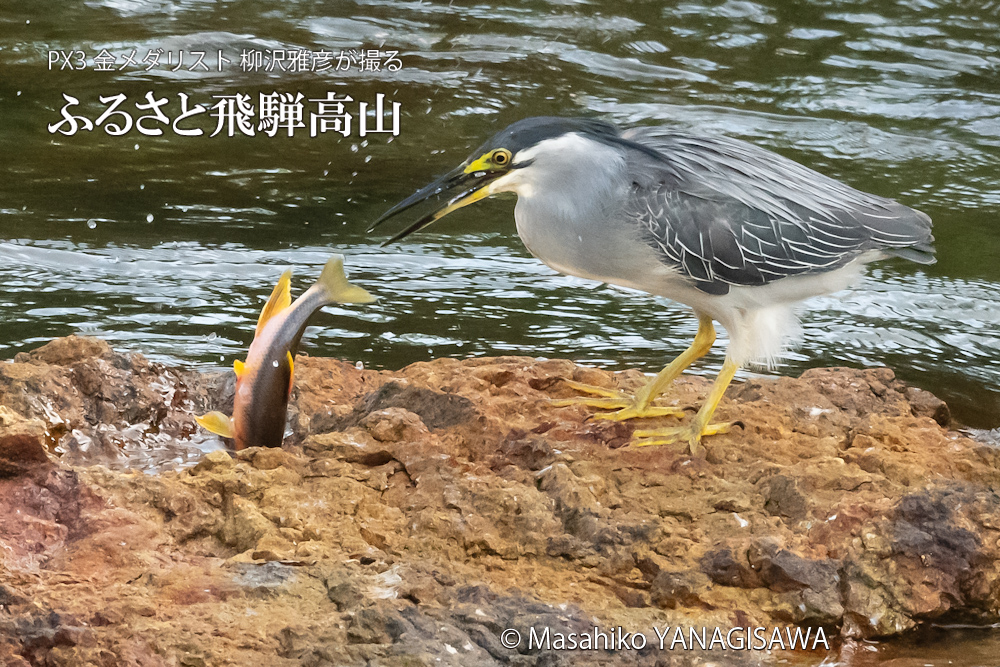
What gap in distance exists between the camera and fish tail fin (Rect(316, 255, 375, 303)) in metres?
4.10

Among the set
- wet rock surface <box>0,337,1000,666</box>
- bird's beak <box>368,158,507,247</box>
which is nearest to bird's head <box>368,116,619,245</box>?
bird's beak <box>368,158,507,247</box>

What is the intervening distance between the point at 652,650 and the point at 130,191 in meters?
5.94

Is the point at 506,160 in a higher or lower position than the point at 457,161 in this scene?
higher

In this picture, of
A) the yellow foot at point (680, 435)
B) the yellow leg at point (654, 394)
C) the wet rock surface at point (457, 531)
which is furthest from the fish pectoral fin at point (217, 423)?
the yellow foot at point (680, 435)

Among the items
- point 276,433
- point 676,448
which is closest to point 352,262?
point 276,433

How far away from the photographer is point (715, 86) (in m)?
9.97

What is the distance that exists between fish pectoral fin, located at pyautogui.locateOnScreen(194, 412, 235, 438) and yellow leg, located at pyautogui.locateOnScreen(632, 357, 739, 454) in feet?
4.84

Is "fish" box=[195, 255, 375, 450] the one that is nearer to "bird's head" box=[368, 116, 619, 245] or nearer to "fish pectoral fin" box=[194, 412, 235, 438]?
"fish pectoral fin" box=[194, 412, 235, 438]

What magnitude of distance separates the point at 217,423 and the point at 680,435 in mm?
1675

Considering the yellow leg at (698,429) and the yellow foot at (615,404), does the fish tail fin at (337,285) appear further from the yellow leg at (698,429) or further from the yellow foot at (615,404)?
the yellow leg at (698,429)

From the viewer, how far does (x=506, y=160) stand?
12.9 ft

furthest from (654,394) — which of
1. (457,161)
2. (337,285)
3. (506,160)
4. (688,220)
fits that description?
(457,161)

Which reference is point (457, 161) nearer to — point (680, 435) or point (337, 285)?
point (337, 285)

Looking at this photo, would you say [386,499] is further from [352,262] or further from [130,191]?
[130,191]
